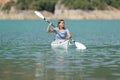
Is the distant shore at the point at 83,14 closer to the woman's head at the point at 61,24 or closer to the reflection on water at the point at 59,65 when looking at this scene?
the woman's head at the point at 61,24

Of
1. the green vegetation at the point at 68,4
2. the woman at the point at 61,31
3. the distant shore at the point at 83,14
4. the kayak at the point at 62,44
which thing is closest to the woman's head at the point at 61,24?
the woman at the point at 61,31

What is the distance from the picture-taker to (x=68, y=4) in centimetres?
18050

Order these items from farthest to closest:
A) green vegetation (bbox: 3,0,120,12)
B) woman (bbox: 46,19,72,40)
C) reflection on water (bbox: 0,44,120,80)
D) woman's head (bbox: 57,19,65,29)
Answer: green vegetation (bbox: 3,0,120,12)
woman (bbox: 46,19,72,40)
woman's head (bbox: 57,19,65,29)
reflection on water (bbox: 0,44,120,80)

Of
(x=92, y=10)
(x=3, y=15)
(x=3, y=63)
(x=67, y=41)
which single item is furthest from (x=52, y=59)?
(x=3, y=15)

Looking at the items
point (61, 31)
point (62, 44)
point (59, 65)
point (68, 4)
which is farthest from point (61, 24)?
point (68, 4)

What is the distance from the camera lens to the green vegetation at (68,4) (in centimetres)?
17788

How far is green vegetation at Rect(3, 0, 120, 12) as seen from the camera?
584 feet

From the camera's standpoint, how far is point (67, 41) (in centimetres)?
3519

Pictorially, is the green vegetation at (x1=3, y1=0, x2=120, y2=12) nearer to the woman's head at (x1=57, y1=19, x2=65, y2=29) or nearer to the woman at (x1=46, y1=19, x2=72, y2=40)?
the woman at (x1=46, y1=19, x2=72, y2=40)

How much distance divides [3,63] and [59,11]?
505 ft

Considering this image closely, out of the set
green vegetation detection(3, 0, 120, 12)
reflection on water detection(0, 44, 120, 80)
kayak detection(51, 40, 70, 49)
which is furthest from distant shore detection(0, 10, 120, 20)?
reflection on water detection(0, 44, 120, 80)

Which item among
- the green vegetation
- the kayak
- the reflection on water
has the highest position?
the green vegetation

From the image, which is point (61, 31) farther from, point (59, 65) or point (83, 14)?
point (83, 14)

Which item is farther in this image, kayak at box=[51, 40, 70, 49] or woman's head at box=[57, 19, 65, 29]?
kayak at box=[51, 40, 70, 49]
